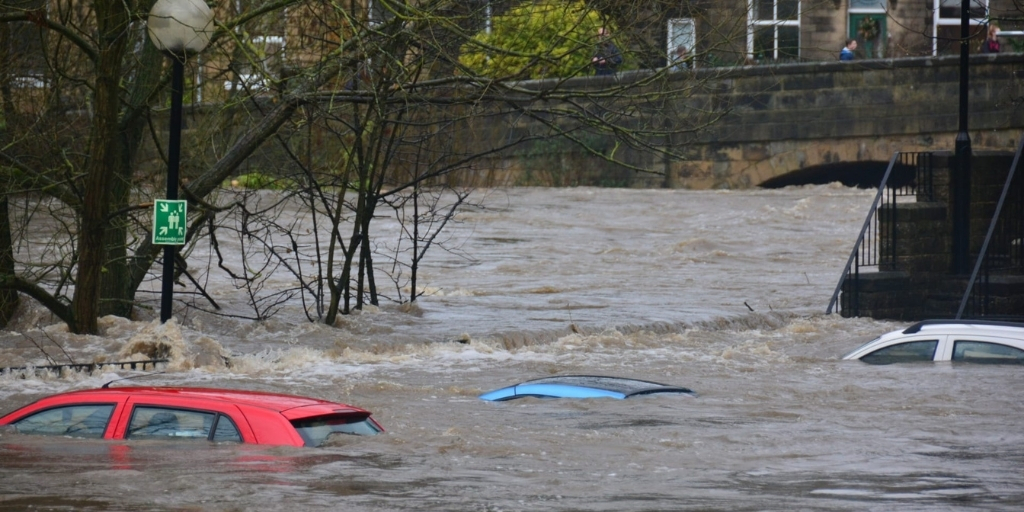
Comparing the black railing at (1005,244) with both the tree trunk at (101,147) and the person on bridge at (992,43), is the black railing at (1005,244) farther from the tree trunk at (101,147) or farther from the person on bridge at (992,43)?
the person on bridge at (992,43)

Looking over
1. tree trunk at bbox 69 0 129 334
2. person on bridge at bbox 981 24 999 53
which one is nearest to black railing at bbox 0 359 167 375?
tree trunk at bbox 69 0 129 334

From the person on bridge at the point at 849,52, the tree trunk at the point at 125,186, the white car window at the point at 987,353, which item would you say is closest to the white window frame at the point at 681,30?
the white car window at the point at 987,353

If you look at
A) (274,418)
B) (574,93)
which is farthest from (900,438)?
(574,93)

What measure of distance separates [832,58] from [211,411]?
31.9 metres

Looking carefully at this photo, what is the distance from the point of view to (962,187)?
1962cm

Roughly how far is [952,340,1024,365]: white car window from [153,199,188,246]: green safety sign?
270 inches

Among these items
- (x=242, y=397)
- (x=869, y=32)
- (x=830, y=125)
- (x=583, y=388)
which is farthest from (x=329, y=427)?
(x=869, y=32)

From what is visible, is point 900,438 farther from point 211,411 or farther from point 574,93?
point 574,93

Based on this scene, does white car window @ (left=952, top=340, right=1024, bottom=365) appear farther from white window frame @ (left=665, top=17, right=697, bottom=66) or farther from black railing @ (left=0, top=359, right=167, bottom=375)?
black railing @ (left=0, top=359, right=167, bottom=375)

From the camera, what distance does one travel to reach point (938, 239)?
2022 cm

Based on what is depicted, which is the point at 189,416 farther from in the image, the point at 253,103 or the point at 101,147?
the point at 253,103

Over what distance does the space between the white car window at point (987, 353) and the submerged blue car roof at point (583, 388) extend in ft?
8.13

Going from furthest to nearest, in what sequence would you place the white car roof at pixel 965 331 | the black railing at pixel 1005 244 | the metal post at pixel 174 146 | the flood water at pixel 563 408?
the black railing at pixel 1005 244
the metal post at pixel 174 146
the white car roof at pixel 965 331
the flood water at pixel 563 408

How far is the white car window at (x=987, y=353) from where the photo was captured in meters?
11.8
